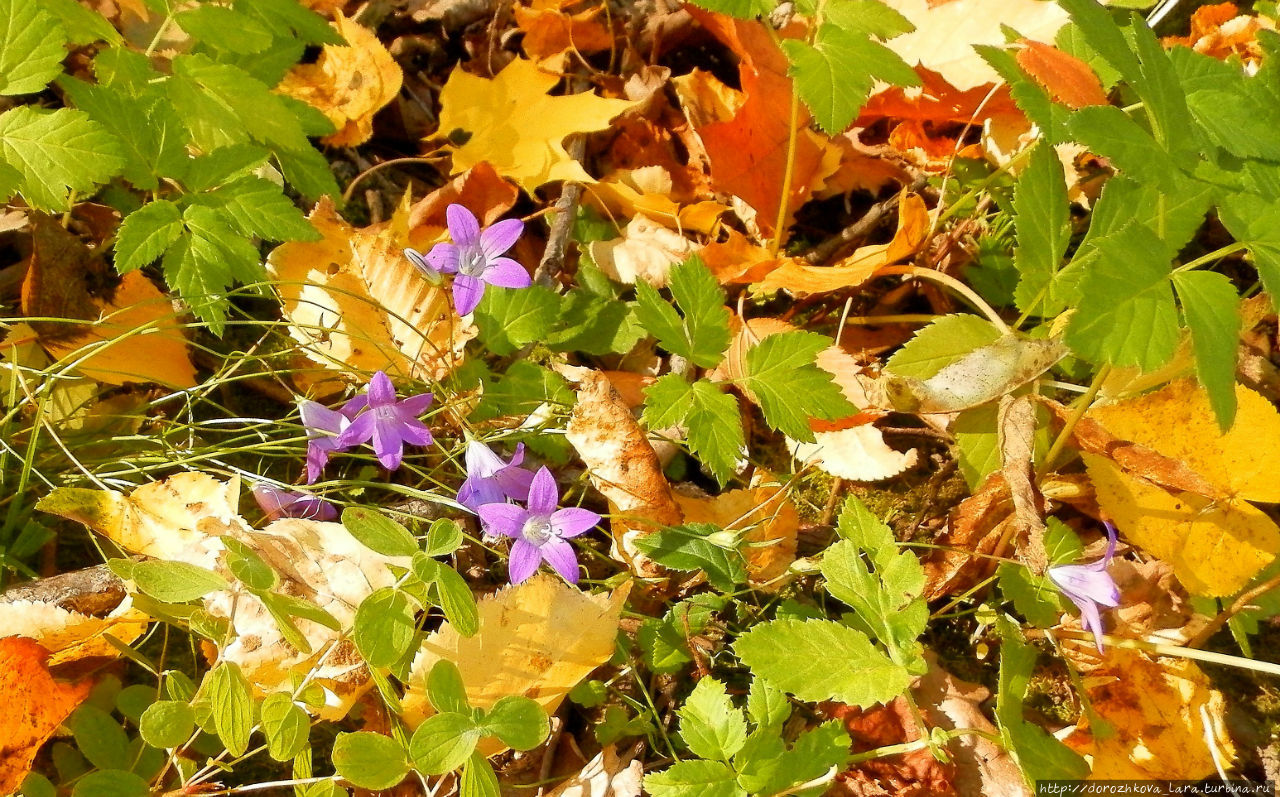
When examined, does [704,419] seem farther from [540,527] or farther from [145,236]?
[145,236]

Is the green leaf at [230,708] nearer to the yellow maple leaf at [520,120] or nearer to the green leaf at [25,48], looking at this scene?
the green leaf at [25,48]

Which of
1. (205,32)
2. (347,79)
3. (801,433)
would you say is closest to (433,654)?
(801,433)

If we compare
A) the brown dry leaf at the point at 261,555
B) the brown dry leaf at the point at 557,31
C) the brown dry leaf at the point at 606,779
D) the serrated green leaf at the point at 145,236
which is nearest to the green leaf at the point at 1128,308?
the brown dry leaf at the point at 606,779

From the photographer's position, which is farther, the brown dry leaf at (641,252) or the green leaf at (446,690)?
the brown dry leaf at (641,252)

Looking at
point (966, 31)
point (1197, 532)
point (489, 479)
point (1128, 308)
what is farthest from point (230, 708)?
point (966, 31)

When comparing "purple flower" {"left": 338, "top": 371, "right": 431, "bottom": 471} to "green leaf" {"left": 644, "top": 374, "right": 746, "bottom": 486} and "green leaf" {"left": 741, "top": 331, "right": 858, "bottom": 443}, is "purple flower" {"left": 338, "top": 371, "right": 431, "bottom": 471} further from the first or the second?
"green leaf" {"left": 741, "top": 331, "right": 858, "bottom": 443}

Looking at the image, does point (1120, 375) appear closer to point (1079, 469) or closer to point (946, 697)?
point (1079, 469)
